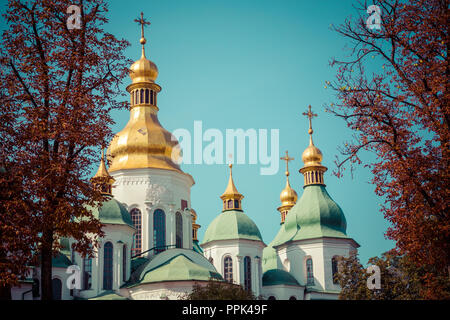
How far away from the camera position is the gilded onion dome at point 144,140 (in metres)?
43.2

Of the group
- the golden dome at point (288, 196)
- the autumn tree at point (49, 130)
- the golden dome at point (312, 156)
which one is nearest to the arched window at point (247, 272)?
the golden dome at point (312, 156)

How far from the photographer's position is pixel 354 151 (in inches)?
617

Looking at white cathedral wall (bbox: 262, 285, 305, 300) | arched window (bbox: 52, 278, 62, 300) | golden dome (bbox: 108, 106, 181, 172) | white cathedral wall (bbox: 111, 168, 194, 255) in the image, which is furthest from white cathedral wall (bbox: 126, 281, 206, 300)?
white cathedral wall (bbox: 262, 285, 305, 300)

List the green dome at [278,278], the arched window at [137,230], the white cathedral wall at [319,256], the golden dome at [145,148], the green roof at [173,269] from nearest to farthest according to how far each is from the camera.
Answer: the green roof at [173,269] → the arched window at [137,230] → the golden dome at [145,148] → the green dome at [278,278] → the white cathedral wall at [319,256]

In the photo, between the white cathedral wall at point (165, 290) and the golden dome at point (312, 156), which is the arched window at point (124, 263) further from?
the golden dome at point (312, 156)

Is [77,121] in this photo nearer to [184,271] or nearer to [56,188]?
[56,188]

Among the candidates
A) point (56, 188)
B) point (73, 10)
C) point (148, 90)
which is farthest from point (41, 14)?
point (148, 90)

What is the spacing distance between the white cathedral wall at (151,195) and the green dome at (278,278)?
281 inches

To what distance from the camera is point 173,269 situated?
35.7 m

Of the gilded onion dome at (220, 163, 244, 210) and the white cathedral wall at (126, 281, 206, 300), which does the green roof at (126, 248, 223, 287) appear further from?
the gilded onion dome at (220, 163, 244, 210)

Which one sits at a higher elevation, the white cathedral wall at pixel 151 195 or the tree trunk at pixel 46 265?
the white cathedral wall at pixel 151 195

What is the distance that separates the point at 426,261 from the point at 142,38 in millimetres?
36714

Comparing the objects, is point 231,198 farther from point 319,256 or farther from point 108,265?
point 108,265

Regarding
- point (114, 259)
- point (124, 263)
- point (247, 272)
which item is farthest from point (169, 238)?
point (247, 272)
